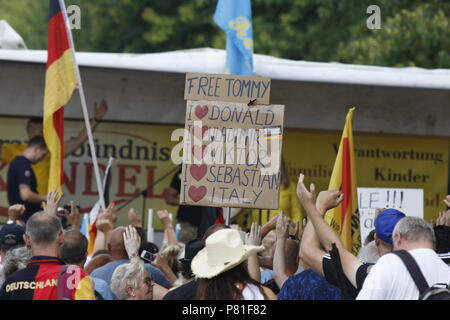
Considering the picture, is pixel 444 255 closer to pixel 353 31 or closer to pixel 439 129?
pixel 439 129

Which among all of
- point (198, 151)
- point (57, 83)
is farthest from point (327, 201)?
point (57, 83)

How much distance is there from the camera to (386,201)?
9.41 meters

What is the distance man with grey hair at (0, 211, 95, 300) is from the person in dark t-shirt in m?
5.10

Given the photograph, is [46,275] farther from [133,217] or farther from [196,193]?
[133,217]

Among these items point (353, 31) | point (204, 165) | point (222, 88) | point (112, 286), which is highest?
point (353, 31)

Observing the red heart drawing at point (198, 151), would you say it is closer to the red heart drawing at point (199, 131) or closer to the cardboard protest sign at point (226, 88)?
the red heart drawing at point (199, 131)

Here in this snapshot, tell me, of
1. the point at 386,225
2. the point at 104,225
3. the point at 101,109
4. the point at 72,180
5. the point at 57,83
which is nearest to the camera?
the point at 386,225

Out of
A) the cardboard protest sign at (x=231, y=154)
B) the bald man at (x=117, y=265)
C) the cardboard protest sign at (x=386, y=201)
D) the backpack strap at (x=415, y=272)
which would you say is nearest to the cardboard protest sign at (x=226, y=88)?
the cardboard protest sign at (x=231, y=154)

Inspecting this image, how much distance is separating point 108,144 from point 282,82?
227cm

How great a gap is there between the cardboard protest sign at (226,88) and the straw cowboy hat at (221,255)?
8.32ft

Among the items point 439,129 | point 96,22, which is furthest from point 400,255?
point 96,22

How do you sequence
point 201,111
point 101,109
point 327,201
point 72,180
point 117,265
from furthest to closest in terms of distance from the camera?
1. point 72,180
2. point 101,109
3. point 201,111
4. point 117,265
5. point 327,201

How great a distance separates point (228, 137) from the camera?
7.81 m

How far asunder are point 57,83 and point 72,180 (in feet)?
8.18
